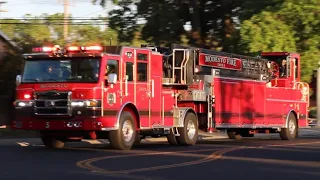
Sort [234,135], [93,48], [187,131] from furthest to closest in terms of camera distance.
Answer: [234,135], [187,131], [93,48]

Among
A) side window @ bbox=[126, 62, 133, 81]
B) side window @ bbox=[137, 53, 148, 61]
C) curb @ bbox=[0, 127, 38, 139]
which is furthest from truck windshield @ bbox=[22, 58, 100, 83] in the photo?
curb @ bbox=[0, 127, 38, 139]

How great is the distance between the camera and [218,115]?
71.1 feet

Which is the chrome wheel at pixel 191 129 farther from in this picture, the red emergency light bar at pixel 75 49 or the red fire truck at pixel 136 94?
the red emergency light bar at pixel 75 49

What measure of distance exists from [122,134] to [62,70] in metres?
2.33

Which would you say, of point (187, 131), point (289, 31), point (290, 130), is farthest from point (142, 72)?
point (289, 31)

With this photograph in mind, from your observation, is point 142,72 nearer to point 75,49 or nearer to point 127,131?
point 127,131

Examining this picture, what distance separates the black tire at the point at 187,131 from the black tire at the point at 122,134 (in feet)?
8.02

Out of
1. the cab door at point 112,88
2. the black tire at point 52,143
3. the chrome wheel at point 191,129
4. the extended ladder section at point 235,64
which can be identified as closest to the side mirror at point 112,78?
the cab door at point 112,88

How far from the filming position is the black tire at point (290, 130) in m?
25.7

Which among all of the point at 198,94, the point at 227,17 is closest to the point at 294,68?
the point at 198,94

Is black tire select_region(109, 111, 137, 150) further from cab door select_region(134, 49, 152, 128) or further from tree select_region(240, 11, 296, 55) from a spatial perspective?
tree select_region(240, 11, 296, 55)

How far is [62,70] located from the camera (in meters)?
17.5

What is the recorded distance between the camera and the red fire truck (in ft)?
56.2

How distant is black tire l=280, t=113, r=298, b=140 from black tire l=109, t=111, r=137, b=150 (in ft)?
30.4
